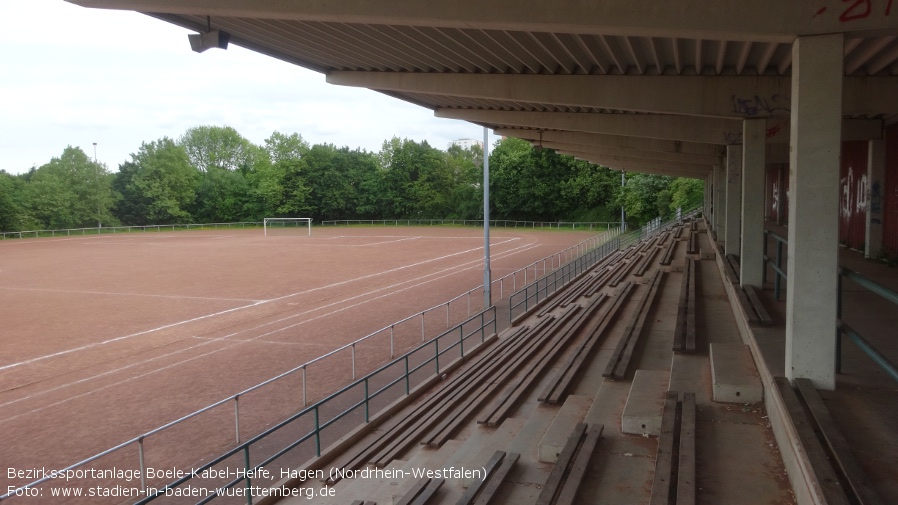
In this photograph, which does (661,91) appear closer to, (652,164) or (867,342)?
(867,342)

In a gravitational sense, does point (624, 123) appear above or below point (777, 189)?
above

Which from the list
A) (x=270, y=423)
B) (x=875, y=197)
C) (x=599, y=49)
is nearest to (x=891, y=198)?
(x=875, y=197)

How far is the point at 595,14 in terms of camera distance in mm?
6031

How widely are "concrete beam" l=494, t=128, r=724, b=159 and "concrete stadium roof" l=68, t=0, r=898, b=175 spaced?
6464mm

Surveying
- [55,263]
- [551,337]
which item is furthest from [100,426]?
[55,263]

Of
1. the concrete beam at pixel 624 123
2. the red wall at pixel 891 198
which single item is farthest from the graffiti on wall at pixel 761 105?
the red wall at pixel 891 198

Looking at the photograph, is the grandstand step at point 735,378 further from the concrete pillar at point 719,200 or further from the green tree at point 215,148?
the green tree at point 215,148

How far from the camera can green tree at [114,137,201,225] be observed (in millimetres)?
Result: 85625

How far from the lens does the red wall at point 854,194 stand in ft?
58.2

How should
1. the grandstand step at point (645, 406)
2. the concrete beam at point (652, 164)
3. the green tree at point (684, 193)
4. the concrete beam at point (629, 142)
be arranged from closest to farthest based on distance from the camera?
1. the grandstand step at point (645, 406)
2. the concrete beam at point (629, 142)
3. the concrete beam at point (652, 164)
4. the green tree at point (684, 193)

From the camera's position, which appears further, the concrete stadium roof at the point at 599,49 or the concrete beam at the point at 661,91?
the concrete beam at the point at 661,91

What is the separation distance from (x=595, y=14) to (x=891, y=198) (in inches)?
534

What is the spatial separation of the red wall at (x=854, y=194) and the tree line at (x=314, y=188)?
183 feet

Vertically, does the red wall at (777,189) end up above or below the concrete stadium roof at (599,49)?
below
